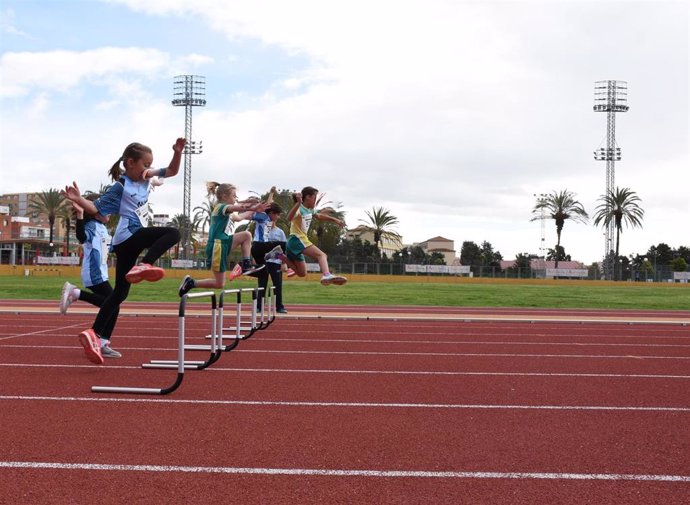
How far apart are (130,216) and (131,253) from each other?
355 millimetres

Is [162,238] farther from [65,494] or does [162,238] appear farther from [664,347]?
[664,347]

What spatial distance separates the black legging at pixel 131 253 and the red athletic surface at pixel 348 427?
578 millimetres

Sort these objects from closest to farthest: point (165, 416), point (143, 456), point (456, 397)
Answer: point (143, 456), point (165, 416), point (456, 397)

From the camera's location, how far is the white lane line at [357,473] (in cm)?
352

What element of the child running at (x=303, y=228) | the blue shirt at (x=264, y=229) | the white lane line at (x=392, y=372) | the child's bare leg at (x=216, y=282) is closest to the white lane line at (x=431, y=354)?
the child's bare leg at (x=216, y=282)

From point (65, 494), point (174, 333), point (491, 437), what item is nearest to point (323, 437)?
point (491, 437)

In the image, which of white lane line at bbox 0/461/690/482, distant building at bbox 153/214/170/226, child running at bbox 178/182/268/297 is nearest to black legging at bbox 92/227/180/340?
child running at bbox 178/182/268/297

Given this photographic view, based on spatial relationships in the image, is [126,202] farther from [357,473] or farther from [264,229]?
[264,229]

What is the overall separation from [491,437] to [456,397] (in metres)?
1.33

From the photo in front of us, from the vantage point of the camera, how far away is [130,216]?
656 centimetres

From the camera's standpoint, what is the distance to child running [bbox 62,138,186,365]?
20.9 feet

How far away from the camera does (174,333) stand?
11.0 metres

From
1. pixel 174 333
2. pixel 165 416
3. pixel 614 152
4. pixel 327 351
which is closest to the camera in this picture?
pixel 165 416

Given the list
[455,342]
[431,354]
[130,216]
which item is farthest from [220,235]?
[455,342]
